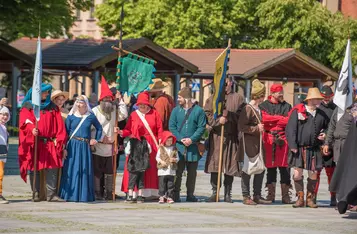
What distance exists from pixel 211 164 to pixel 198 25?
42.2 metres

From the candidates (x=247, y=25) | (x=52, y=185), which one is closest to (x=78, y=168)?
(x=52, y=185)

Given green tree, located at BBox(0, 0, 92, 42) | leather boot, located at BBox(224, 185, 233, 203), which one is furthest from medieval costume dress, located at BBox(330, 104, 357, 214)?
green tree, located at BBox(0, 0, 92, 42)

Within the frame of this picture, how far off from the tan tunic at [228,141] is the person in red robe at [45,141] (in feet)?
7.75

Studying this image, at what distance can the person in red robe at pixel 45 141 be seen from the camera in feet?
58.7

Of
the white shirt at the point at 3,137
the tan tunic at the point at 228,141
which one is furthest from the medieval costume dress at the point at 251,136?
→ the white shirt at the point at 3,137

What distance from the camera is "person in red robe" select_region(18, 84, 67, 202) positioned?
17891 mm

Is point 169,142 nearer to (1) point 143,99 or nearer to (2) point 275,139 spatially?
(1) point 143,99

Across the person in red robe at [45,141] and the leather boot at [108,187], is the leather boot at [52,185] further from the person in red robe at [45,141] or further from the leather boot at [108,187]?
the leather boot at [108,187]

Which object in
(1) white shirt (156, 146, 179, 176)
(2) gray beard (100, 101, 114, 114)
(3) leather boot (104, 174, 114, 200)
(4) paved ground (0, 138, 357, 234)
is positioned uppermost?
(2) gray beard (100, 101, 114, 114)

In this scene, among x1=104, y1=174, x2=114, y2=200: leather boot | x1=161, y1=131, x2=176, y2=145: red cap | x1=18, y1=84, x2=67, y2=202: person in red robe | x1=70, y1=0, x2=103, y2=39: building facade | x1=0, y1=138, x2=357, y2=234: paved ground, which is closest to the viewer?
x1=0, y1=138, x2=357, y2=234: paved ground

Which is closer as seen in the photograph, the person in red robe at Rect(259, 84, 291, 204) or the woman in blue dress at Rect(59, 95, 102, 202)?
the woman in blue dress at Rect(59, 95, 102, 202)

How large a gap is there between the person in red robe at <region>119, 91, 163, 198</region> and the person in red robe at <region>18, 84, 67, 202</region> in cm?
97

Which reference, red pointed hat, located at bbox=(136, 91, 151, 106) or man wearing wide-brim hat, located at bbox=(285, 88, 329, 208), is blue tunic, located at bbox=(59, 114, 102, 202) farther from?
man wearing wide-brim hat, located at bbox=(285, 88, 329, 208)

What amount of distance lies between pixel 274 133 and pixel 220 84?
1147 millimetres
